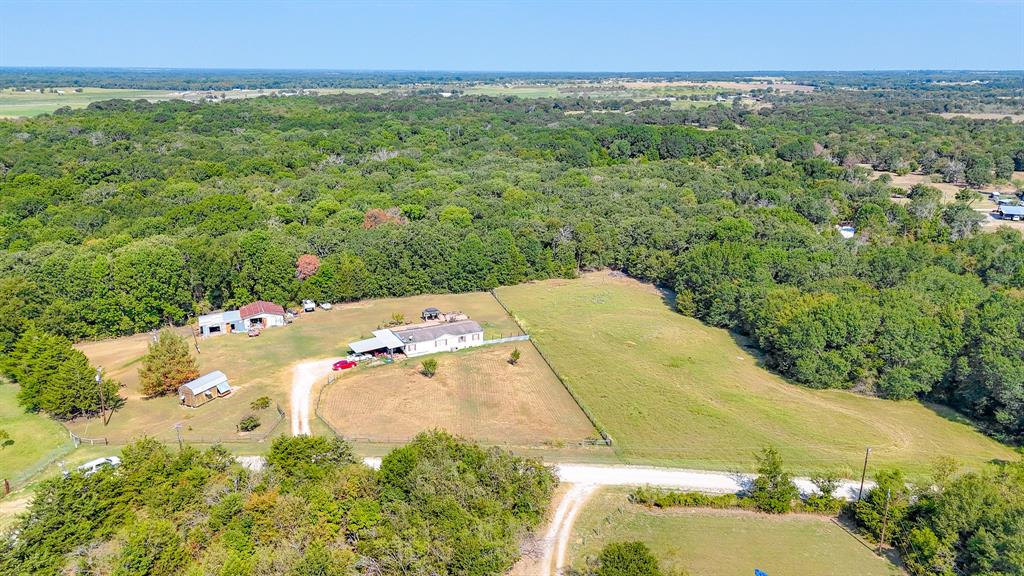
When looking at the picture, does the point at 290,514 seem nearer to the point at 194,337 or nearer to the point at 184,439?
the point at 184,439

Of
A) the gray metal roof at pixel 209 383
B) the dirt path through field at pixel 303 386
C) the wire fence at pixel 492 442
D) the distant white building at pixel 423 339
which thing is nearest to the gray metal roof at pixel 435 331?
the distant white building at pixel 423 339

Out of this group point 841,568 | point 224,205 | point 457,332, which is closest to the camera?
point 841,568

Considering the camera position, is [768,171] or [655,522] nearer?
[655,522]

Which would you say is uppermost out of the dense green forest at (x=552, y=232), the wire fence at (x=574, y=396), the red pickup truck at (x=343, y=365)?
the dense green forest at (x=552, y=232)

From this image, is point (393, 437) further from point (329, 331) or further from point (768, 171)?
point (768, 171)

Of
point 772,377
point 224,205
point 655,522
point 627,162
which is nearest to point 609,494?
point 655,522

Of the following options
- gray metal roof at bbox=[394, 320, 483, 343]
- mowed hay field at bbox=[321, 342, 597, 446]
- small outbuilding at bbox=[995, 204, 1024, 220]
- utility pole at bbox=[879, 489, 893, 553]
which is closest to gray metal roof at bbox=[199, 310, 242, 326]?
mowed hay field at bbox=[321, 342, 597, 446]

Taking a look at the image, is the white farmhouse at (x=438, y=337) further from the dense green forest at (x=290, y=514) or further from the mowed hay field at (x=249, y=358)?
the dense green forest at (x=290, y=514)

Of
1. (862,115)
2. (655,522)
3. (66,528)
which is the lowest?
(655,522)
